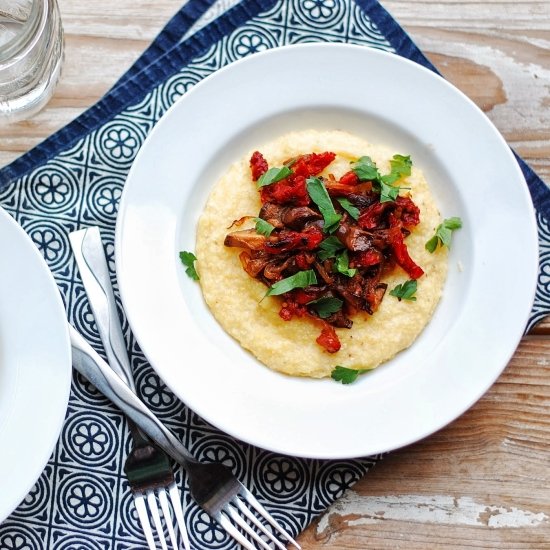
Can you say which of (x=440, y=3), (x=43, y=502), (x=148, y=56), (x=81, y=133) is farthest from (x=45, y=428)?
(x=440, y=3)

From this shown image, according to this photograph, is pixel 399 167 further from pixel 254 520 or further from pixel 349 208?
pixel 254 520

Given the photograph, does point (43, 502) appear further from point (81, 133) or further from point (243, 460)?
point (81, 133)

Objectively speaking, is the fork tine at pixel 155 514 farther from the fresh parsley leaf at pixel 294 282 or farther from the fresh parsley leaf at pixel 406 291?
the fresh parsley leaf at pixel 406 291

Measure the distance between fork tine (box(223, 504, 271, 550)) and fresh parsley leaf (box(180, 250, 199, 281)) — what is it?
1064 mm

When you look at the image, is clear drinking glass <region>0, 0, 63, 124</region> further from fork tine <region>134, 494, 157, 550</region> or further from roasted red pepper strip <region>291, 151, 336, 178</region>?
fork tine <region>134, 494, 157, 550</region>

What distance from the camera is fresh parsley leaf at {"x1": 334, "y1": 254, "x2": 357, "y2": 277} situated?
340cm

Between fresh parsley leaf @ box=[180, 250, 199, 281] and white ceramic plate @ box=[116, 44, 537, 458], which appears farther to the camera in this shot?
fresh parsley leaf @ box=[180, 250, 199, 281]

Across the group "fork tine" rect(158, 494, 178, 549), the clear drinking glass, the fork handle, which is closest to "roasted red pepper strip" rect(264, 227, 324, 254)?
the fork handle

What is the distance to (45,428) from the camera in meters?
3.27

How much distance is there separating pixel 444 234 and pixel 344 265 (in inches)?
19.7

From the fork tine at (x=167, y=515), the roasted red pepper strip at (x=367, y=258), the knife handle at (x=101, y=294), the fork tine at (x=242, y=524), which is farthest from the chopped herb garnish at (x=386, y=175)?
the fork tine at (x=167, y=515)

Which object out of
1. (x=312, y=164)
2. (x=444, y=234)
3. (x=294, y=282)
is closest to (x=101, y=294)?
(x=294, y=282)

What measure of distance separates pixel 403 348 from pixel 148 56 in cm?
188

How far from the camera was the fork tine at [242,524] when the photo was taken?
3510 millimetres
